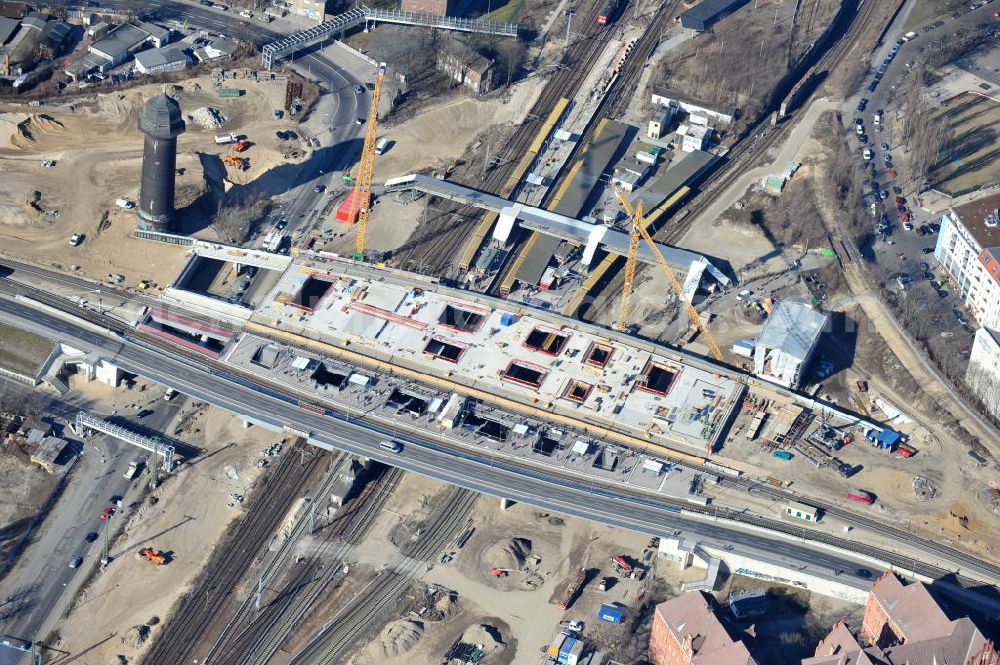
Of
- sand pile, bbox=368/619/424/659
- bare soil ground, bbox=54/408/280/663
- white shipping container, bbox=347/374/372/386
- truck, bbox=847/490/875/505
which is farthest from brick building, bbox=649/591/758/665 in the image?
bare soil ground, bbox=54/408/280/663

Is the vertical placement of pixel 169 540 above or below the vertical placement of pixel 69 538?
below

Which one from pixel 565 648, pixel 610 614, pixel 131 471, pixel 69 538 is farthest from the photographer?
pixel 131 471

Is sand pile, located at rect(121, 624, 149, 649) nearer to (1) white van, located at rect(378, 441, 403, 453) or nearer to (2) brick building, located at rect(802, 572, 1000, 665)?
(1) white van, located at rect(378, 441, 403, 453)

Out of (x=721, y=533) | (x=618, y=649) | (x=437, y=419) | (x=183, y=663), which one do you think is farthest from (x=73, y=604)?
(x=721, y=533)

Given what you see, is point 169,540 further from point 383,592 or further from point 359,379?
point 359,379

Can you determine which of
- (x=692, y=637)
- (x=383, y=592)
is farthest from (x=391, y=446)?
(x=692, y=637)
